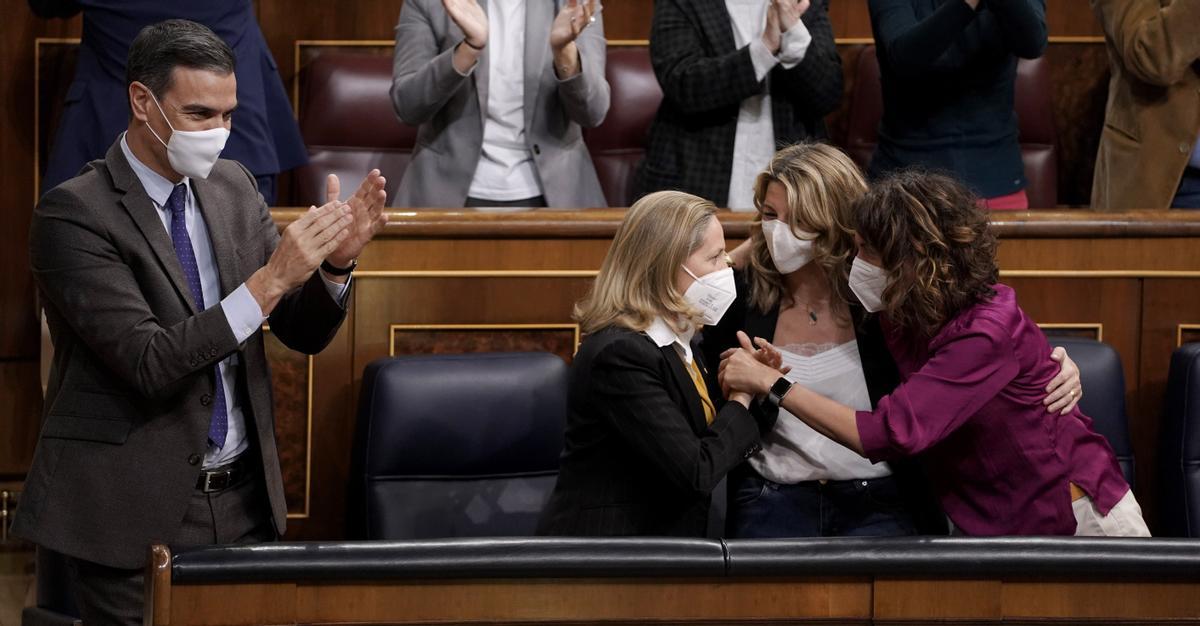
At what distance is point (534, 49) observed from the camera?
9.46ft

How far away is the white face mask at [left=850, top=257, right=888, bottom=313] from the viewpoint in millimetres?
1920

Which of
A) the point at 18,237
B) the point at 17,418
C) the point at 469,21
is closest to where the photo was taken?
the point at 469,21

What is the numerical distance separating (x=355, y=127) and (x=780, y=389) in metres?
1.82

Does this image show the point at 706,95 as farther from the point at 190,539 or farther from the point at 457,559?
the point at 457,559

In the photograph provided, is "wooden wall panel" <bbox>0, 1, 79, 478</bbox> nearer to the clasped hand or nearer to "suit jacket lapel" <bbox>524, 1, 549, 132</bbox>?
"suit jacket lapel" <bbox>524, 1, 549, 132</bbox>

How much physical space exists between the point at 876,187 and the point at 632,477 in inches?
20.1

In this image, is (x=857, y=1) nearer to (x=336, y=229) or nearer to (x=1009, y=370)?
(x=1009, y=370)

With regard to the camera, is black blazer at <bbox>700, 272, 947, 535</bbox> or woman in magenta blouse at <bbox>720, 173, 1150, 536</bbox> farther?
black blazer at <bbox>700, 272, 947, 535</bbox>

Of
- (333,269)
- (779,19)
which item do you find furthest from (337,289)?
(779,19)

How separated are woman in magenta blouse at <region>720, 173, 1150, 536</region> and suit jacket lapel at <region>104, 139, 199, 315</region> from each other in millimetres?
713

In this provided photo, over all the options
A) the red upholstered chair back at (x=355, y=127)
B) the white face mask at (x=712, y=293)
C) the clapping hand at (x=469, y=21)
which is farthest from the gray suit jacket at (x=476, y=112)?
the white face mask at (x=712, y=293)

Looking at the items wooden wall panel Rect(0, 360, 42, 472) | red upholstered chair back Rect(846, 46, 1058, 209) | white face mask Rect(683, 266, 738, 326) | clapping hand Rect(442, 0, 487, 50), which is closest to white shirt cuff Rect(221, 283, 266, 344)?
white face mask Rect(683, 266, 738, 326)

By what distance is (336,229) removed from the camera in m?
1.72

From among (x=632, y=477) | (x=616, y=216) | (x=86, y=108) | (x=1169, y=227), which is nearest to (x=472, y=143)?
(x=616, y=216)
